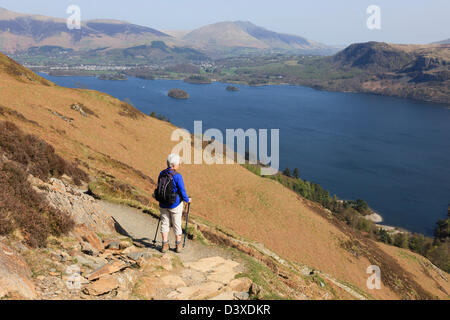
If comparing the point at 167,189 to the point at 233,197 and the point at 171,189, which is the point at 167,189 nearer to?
the point at 171,189

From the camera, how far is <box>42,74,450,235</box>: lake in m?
80.0

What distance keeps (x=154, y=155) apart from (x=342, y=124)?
136m

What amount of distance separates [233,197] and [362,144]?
107 metres

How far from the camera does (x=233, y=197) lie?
33156mm

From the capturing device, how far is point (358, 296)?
58.6 ft

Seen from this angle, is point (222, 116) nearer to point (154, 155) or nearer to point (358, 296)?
point (154, 155)

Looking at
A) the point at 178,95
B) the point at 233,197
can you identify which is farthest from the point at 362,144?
the point at 178,95

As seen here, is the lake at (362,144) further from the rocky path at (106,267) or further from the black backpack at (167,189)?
the black backpack at (167,189)

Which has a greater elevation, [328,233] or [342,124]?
[342,124]

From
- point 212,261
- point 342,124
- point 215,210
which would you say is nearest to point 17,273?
point 212,261

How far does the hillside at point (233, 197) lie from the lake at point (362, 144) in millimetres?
42316

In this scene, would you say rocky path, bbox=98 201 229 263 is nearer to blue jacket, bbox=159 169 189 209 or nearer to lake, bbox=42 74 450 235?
blue jacket, bbox=159 169 189 209

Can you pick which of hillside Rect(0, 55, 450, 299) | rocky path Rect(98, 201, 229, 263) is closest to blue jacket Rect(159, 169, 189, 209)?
rocky path Rect(98, 201, 229, 263)

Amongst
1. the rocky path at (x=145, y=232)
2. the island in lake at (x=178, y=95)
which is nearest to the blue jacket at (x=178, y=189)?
the rocky path at (x=145, y=232)
